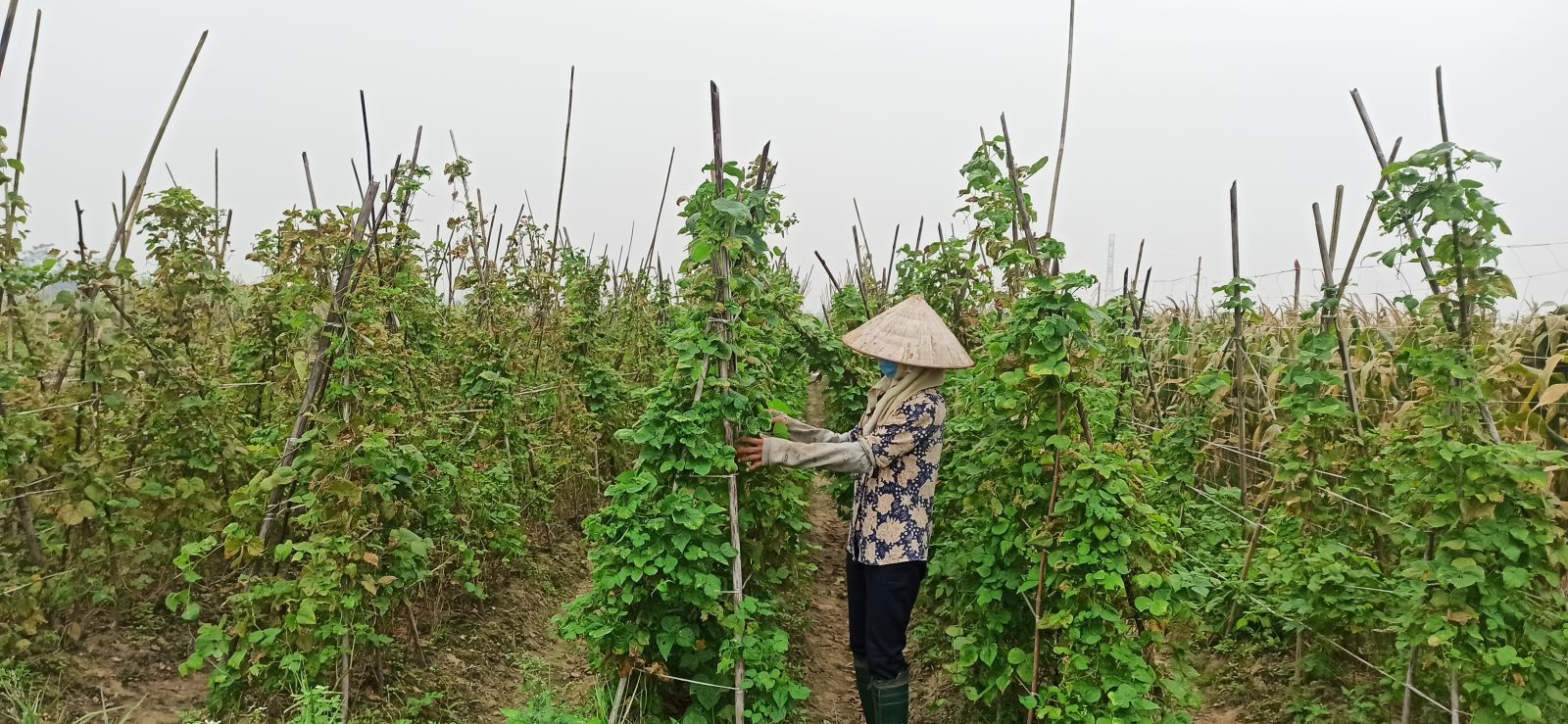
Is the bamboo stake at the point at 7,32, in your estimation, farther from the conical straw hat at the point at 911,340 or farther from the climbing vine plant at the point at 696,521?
the conical straw hat at the point at 911,340

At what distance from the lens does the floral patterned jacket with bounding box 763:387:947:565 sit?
3447 mm

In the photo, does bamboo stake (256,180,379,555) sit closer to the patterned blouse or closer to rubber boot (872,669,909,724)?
the patterned blouse

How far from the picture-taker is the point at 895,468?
3.58m

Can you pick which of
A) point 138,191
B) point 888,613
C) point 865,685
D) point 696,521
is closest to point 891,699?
point 865,685

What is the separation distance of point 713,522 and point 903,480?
2.72 feet

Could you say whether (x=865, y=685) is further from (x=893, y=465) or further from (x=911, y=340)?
(x=911, y=340)

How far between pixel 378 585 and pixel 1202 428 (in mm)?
4851

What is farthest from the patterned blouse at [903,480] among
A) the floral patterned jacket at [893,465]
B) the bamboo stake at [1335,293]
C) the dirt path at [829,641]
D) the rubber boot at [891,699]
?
the bamboo stake at [1335,293]

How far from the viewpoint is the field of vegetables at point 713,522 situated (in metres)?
3.07

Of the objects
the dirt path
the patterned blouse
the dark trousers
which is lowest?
the dirt path

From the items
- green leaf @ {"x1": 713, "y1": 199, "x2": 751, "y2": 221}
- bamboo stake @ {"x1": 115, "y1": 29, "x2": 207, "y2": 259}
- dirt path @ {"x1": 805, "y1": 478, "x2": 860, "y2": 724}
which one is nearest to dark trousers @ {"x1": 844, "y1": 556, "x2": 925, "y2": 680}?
dirt path @ {"x1": 805, "y1": 478, "x2": 860, "y2": 724}

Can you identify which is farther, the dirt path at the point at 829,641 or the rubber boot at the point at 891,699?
the dirt path at the point at 829,641

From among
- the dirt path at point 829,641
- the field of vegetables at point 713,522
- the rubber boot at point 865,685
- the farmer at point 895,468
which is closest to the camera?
the field of vegetables at point 713,522

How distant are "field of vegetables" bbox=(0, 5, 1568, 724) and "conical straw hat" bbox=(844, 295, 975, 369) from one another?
0.20 m
